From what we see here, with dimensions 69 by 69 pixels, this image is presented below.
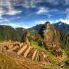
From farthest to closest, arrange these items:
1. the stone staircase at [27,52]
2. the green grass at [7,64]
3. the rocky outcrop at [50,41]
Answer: the rocky outcrop at [50,41]
the stone staircase at [27,52]
the green grass at [7,64]

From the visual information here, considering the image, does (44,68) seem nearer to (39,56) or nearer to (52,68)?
(52,68)

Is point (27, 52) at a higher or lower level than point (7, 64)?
higher

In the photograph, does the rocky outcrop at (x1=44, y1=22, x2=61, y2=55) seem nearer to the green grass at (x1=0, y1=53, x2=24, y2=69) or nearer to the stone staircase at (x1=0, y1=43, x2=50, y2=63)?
the stone staircase at (x1=0, y1=43, x2=50, y2=63)

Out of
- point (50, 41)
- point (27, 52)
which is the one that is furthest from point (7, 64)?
point (50, 41)

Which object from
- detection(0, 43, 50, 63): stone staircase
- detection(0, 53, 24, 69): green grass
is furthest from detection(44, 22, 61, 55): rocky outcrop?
detection(0, 53, 24, 69): green grass

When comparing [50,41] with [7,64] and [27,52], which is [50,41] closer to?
[27,52]

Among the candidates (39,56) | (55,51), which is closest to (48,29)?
(55,51)

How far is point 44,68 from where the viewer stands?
15656mm

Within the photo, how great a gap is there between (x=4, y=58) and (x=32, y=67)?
6.39 feet

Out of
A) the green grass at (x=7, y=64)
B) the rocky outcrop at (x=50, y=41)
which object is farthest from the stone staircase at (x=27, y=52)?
the rocky outcrop at (x=50, y=41)

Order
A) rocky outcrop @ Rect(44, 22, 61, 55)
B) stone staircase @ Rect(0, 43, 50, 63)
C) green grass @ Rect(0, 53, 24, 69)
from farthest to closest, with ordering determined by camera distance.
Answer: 1. rocky outcrop @ Rect(44, 22, 61, 55)
2. stone staircase @ Rect(0, 43, 50, 63)
3. green grass @ Rect(0, 53, 24, 69)

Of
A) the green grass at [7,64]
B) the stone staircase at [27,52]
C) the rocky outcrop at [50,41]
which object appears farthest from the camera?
the rocky outcrop at [50,41]

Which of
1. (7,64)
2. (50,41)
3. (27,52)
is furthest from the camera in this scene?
(50,41)

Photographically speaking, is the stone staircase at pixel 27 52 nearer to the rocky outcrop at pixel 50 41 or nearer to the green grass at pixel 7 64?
the green grass at pixel 7 64
